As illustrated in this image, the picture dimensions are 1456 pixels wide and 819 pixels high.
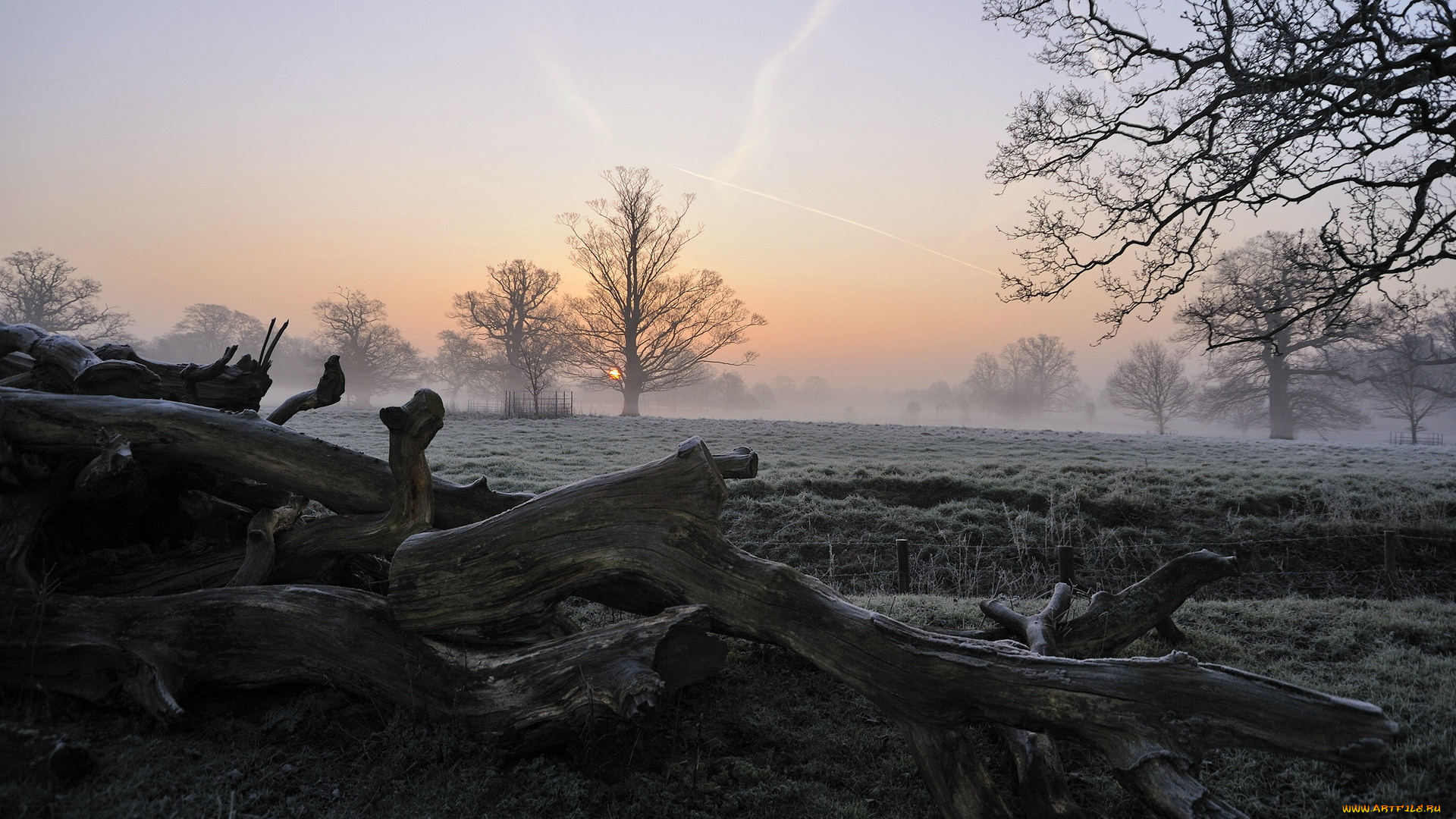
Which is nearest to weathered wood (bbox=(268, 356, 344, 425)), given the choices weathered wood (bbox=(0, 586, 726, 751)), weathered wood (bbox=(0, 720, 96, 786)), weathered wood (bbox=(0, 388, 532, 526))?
weathered wood (bbox=(0, 388, 532, 526))

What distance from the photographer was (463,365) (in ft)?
196

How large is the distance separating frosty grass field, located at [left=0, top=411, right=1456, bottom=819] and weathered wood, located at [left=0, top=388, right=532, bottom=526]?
4.60 feet

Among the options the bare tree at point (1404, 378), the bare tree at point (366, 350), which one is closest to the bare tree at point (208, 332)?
the bare tree at point (366, 350)

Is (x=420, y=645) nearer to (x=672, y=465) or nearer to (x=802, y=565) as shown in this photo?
(x=672, y=465)

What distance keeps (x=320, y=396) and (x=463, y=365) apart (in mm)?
57978

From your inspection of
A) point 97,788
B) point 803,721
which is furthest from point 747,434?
point 97,788

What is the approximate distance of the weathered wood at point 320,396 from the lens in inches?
208

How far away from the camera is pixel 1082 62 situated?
10.8 metres

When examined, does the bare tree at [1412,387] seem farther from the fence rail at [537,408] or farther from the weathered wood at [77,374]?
the weathered wood at [77,374]

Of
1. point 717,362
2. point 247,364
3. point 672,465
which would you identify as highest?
point 717,362

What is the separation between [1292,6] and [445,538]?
10.5 metres

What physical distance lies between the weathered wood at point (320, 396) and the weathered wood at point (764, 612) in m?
1.80

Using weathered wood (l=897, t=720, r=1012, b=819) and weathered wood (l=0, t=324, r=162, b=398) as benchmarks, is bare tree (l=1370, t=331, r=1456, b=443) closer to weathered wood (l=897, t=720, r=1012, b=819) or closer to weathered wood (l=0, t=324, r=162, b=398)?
weathered wood (l=897, t=720, r=1012, b=819)

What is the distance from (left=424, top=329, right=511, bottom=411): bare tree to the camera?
2079 inches
